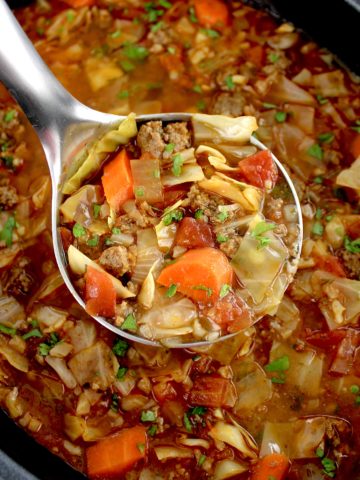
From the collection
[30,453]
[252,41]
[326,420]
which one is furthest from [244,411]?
[252,41]

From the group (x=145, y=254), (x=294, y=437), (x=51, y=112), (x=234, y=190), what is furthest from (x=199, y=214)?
(x=294, y=437)

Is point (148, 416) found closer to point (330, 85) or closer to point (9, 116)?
point (9, 116)

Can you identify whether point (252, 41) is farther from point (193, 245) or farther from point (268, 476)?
point (268, 476)

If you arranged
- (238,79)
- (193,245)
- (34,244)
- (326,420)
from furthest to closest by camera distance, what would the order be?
1. (238,79)
2. (34,244)
3. (326,420)
4. (193,245)

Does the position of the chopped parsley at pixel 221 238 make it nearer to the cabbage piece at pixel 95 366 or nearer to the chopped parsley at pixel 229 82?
the cabbage piece at pixel 95 366

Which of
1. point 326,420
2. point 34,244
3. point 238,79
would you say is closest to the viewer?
→ point 326,420

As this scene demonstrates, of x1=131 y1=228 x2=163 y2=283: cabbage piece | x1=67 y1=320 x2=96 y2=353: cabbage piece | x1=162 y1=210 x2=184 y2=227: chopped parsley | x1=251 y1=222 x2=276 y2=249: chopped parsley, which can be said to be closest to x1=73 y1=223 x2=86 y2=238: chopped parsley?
x1=131 y1=228 x2=163 y2=283: cabbage piece

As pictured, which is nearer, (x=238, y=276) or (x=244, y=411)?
(x=238, y=276)

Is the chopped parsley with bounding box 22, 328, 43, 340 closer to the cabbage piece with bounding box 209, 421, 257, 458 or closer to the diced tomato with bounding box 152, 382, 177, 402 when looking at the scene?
the diced tomato with bounding box 152, 382, 177, 402
